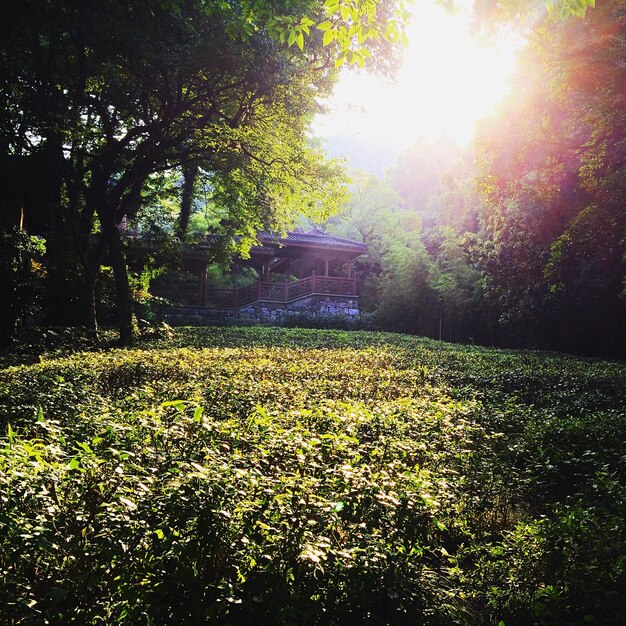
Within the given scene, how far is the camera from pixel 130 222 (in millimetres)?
17812

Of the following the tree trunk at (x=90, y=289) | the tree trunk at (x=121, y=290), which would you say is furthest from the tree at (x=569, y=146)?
the tree trunk at (x=90, y=289)

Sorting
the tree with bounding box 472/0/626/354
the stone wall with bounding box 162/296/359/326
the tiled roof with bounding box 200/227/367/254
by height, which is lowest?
the stone wall with bounding box 162/296/359/326

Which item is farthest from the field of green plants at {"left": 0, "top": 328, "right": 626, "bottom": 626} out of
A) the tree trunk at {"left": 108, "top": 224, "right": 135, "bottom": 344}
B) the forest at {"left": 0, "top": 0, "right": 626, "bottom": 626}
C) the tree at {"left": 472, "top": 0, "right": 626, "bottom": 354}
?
the tree trunk at {"left": 108, "top": 224, "right": 135, "bottom": 344}

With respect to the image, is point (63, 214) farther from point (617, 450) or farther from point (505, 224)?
point (617, 450)

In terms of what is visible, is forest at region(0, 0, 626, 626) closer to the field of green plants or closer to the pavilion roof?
the field of green plants

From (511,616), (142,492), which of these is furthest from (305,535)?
(511,616)

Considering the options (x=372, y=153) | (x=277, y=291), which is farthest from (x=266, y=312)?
(x=372, y=153)

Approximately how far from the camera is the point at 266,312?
26.8 meters

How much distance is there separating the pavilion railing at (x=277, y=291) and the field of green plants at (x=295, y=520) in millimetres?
22546

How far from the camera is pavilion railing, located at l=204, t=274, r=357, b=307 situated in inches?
1067

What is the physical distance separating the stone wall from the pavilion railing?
13.0 inches

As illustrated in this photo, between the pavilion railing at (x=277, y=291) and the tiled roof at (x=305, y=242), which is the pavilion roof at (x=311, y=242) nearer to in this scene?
the tiled roof at (x=305, y=242)

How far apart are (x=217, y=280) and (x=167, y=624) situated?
110ft

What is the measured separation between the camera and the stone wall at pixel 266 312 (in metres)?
25.1
